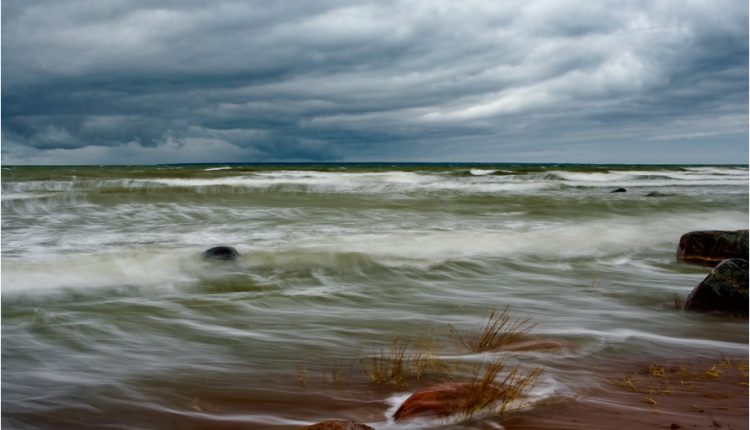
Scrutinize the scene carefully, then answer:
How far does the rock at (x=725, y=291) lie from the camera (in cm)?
698

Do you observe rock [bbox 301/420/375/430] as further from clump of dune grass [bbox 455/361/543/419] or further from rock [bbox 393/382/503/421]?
clump of dune grass [bbox 455/361/543/419]

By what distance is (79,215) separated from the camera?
68.1ft

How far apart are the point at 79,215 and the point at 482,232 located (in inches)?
476

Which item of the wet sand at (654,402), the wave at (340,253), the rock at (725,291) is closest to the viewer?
the wet sand at (654,402)

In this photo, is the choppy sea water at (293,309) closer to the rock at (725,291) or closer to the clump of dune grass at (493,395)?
the clump of dune grass at (493,395)

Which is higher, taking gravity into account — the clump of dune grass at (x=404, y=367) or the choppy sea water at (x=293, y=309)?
the clump of dune grass at (x=404, y=367)

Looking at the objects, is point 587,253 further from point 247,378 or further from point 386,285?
point 247,378

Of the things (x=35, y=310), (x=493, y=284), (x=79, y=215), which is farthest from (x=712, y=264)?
(x=79, y=215)

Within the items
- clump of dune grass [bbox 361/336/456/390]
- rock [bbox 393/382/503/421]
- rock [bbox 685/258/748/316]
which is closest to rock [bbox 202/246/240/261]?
clump of dune grass [bbox 361/336/456/390]

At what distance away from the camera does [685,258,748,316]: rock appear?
6.98 meters

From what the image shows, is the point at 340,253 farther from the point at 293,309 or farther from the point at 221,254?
the point at 293,309

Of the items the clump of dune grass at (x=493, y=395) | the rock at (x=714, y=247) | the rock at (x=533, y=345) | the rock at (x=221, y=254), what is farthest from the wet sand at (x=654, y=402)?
the rock at (x=221, y=254)

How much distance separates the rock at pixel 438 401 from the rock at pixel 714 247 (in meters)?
8.30

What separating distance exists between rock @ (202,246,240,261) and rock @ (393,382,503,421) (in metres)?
7.39
